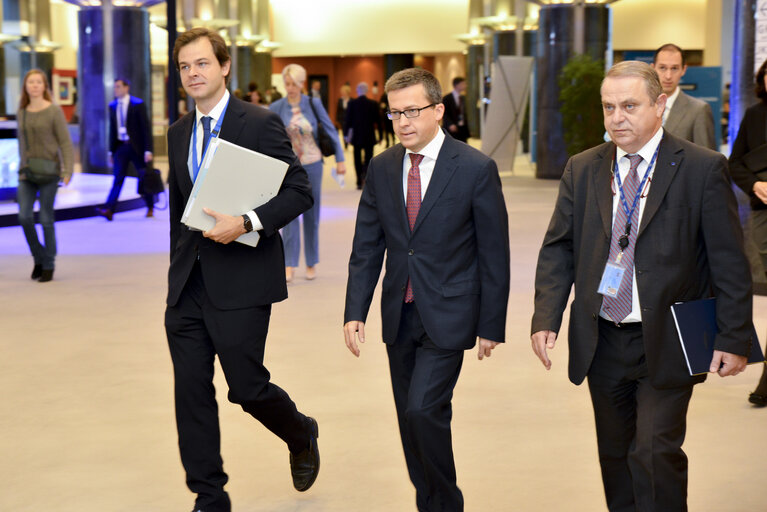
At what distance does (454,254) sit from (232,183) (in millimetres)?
771

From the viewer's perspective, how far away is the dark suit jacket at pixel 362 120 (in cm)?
1866

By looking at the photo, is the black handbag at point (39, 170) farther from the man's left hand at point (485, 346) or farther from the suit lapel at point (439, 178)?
the man's left hand at point (485, 346)

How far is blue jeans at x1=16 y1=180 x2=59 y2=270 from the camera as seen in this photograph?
9.17 m

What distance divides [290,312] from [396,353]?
167 inches

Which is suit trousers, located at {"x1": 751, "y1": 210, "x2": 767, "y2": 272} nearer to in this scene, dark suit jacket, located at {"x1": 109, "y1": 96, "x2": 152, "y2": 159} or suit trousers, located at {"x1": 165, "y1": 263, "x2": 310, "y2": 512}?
suit trousers, located at {"x1": 165, "y1": 263, "x2": 310, "y2": 512}

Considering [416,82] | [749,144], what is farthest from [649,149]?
[749,144]

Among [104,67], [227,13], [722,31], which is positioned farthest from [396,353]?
[227,13]

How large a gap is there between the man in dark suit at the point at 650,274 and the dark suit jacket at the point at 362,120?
15605mm

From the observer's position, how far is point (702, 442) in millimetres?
4691

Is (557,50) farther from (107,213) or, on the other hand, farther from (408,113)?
(408,113)

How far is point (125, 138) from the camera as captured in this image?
1429 cm

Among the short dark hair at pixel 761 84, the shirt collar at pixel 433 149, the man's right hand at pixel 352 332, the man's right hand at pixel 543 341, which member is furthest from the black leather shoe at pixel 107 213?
the man's right hand at pixel 543 341

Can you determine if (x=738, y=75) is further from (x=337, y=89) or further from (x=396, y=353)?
(x=337, y=89)

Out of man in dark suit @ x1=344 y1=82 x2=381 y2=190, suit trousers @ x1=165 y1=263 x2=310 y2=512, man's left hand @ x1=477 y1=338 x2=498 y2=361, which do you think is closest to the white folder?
suit trousers @ x1=165 y1=263 x2=310 y2=512
